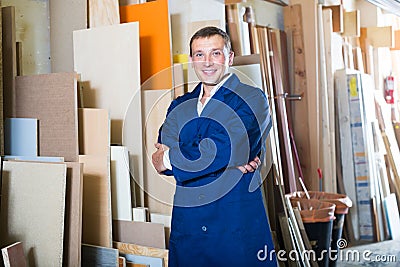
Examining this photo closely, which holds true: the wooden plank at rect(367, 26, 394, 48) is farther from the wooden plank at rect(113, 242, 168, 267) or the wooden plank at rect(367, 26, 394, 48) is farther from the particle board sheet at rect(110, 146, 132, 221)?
the wooden plank at rect(113, 242, 168, 267)

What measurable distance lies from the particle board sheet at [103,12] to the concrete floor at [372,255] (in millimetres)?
2182

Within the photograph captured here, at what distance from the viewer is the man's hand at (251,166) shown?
1.94 m

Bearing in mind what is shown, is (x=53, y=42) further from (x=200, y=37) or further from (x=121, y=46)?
(x=200, y=37)

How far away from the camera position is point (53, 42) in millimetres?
2691

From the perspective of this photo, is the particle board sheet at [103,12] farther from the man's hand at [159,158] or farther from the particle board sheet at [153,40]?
the man's hand at [159,158]

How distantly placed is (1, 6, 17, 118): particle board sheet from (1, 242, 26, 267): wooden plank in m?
0.71

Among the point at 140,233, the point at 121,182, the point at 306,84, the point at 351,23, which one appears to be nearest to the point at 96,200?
the point at 121,182

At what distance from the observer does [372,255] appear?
386 cm

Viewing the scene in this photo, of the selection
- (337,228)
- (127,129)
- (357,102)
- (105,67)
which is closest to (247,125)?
(127,129)

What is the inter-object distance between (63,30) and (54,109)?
56cm

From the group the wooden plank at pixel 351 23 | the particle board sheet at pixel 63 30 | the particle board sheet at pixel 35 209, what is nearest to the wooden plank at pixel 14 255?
the particle board sheet at pixel 35 209

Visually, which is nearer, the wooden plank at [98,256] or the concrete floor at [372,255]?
the wooden plank at [98,256]

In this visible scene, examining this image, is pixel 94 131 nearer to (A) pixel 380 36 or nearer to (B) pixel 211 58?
(B) pixel 211 58

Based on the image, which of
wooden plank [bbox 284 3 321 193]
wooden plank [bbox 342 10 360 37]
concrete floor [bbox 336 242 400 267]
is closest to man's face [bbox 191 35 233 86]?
concrete floor [bbox 336 242 400 267]
